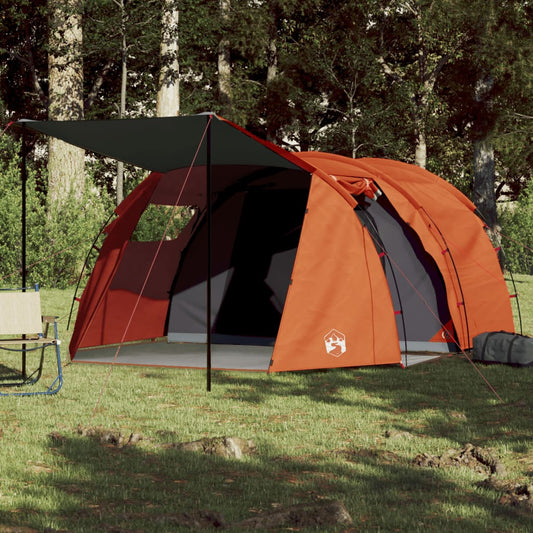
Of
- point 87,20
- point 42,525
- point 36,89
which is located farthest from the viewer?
point 36,89

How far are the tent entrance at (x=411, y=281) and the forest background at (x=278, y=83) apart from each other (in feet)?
28.5

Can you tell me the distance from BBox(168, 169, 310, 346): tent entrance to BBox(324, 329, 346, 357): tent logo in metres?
1.91

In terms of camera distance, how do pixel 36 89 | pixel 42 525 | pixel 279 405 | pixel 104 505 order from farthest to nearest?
pixel 36 89 < pixel 279 405 < pixel 104 505 < pixel 42 525

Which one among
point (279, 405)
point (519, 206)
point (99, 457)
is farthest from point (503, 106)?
point (99, 457)

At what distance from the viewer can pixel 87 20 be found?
66.8 ft

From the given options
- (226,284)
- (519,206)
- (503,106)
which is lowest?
(226,284)

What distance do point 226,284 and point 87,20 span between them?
36.9 ft

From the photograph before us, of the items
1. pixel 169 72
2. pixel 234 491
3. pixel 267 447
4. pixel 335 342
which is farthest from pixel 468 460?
pixel 169 72

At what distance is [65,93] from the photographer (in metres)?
19.2

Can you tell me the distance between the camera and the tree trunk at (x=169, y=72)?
56.3 feet

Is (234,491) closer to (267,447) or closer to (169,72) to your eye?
(267,447)

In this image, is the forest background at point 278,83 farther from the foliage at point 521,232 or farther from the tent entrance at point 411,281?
the tent entrance at point 411,281

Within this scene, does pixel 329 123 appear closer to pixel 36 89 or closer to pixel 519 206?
pixel 519 206

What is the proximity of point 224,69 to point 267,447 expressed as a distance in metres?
22.5
